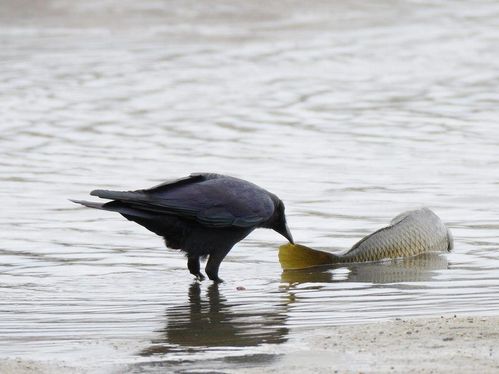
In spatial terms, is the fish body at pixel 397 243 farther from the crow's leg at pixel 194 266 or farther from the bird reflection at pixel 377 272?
the crow's leg at pixel 194 266

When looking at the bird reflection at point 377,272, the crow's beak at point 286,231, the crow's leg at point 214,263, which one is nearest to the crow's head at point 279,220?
the crow's beak at point 286,231

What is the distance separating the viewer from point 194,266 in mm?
8172

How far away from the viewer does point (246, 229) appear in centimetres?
809

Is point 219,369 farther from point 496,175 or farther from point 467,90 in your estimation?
point 467,90

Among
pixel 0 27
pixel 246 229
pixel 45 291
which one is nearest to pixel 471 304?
pixel 246 229

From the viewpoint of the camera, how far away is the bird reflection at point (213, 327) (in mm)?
6469

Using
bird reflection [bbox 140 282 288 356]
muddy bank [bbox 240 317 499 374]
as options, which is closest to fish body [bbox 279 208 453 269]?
bird reflection [bbox 140 282 288 356]

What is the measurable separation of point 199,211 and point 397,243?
1638 mm

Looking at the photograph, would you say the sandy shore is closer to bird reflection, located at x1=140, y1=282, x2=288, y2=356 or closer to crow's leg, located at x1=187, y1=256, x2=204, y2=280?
bird reflection, located at x1=140, y1=282, x2=288, y2=356

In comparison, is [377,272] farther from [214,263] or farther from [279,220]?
[214,263]

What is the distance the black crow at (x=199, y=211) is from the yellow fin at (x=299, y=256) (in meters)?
0.30

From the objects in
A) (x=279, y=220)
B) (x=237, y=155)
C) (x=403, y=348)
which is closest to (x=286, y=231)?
(x=279, y=220)

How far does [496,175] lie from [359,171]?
1.16 metres

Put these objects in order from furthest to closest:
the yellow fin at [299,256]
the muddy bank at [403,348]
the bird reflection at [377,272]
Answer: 1. the yellow fin at [299,256]
2. the bird reflection at [377,272]
3. the muddy bank at [403,348]
